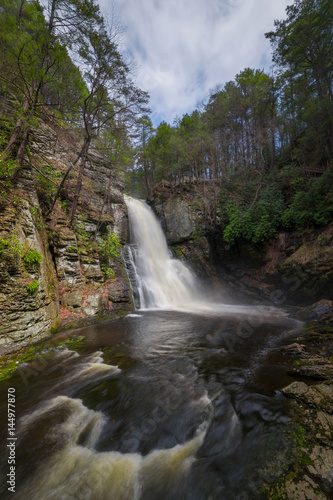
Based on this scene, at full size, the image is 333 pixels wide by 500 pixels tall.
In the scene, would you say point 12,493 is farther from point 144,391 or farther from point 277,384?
point 277,384

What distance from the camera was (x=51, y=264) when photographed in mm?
7059

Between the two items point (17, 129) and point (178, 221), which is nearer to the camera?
point (17, 129)

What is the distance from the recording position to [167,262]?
14.6 m

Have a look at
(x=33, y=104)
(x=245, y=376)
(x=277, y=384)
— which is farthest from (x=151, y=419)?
(x=33, y=104)

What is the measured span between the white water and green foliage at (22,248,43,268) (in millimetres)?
5489

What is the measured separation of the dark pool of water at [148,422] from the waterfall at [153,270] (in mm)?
5929

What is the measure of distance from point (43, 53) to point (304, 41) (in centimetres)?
1515

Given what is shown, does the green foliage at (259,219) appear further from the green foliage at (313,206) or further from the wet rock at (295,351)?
the wet rock at (295,351)

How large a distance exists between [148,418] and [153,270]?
1026 centimetres

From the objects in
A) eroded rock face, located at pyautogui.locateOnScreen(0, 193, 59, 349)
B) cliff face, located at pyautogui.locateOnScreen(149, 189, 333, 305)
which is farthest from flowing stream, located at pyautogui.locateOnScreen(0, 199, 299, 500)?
cliff face, located at pyautogui.locateOnScreen(149, 189, 333, 305)

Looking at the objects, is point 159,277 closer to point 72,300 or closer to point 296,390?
point 72,300

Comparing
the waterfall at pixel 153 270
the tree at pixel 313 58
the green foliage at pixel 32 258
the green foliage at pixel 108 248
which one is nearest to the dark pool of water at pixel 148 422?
the green foliage at pixel 32 258

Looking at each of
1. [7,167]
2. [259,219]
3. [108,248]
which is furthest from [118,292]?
[259,219]

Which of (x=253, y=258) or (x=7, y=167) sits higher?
(x=7, y=167)
